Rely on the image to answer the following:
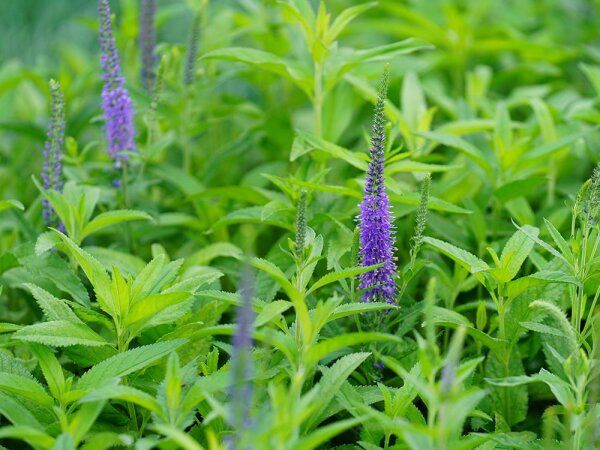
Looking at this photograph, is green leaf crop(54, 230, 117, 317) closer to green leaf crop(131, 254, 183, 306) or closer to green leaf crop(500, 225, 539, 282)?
green leaf crop(131, 254, 183, 306)

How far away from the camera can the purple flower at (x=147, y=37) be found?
3023 millimetres

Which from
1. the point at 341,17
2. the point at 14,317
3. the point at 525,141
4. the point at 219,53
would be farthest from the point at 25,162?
the point at 525,141

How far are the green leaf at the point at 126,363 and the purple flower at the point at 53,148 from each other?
81 centimetres

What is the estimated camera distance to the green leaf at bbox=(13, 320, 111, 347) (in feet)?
6.43

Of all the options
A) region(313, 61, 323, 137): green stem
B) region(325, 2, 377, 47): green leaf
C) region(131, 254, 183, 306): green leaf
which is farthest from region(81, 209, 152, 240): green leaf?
region(325, 2, 377, 47): green leaf

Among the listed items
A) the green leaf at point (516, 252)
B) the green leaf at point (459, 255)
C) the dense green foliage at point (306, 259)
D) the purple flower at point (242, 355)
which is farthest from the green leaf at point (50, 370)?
the green leaf at point (516, 252)

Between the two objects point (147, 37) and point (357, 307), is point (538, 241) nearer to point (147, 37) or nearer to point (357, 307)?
point (357, 307)

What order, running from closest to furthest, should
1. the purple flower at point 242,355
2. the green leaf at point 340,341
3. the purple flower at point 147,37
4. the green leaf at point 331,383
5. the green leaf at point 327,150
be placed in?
the purple flower at point 242,355
the green leaf at point 340,341
the green leaf at point 331,383
the green leaf at point 327,150
the purple flower at point 147,37

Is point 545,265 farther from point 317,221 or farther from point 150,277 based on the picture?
point 150,277

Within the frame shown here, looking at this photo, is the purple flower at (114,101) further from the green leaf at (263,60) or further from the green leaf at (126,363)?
the green leaf at (126,363)

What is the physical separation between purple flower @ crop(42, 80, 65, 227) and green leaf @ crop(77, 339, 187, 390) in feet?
2.67

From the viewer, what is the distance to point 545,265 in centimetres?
233

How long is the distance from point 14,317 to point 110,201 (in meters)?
0.52

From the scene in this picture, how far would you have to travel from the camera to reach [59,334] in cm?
201
